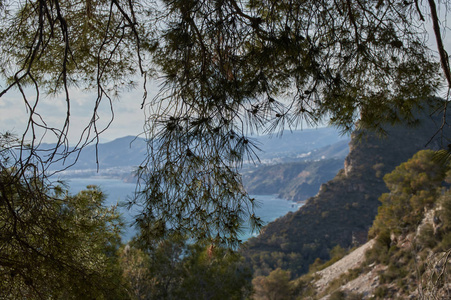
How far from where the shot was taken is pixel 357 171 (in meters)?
29.3

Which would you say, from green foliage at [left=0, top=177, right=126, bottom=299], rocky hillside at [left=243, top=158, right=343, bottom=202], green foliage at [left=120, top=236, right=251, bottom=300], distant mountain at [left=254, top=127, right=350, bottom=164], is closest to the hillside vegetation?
green foliage at [left=120, top=236, right=251, bottom=300]

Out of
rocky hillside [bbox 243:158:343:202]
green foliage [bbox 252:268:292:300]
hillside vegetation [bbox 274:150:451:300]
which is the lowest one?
green foliage [bbox 252:268:292:300]

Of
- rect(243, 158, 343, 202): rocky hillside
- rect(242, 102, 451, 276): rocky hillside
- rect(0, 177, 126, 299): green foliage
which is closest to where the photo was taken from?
rect(0, 177, 126, 299): green foliage

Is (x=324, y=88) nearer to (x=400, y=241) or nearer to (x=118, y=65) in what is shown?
(x=118, y=65)

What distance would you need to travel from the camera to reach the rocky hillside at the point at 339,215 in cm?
2520

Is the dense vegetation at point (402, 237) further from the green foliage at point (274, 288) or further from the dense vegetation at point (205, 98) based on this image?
the dense vegetation at point (205, 98)

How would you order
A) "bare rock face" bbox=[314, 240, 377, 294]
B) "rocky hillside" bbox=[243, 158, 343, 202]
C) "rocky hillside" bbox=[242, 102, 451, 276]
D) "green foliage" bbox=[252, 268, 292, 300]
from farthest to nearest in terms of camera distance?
"rocky hillside" bbox=[243, 158, 343, 202]
"rocky hillside" bbox=[242, 102, 451, 276]
"green foliage" bbox=[252, 268, 292, 300]
"bare rock face" bbox=[314, 240, 377, 294]

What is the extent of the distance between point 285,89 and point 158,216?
1.32m

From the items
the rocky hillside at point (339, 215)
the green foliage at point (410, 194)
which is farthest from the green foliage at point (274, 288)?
the rocky hillside at point (339, 215)

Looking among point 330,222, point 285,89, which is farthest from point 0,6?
point 330,222

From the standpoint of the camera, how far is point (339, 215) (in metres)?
27.8

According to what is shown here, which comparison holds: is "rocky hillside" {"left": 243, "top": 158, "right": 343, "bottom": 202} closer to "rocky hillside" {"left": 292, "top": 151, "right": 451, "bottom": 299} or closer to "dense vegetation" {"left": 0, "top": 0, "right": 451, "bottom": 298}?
"rocky hillside" {"left": 292, "top": 151, "right": 451, "bottom": 299}

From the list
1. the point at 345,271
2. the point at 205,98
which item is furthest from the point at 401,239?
the point at 205,98

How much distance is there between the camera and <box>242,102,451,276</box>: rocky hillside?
25203mm
